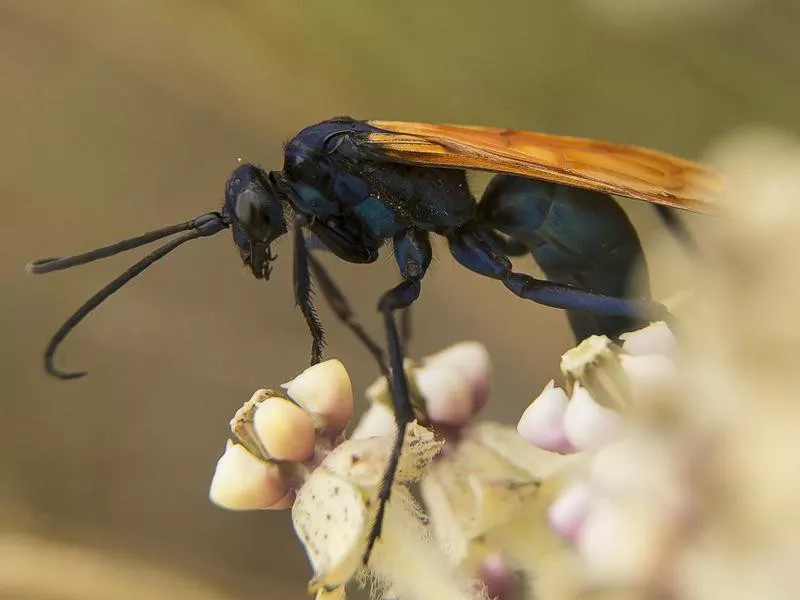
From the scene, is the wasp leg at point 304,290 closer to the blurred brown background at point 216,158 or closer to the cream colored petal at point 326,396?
the cream colored petal at point 326,396

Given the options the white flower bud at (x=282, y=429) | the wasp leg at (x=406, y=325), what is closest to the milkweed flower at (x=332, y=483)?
the white flower bud at (x=282, y=429)

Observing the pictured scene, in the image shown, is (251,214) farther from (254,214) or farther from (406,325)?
(406,325)

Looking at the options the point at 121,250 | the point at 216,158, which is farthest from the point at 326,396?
the point at 216,158

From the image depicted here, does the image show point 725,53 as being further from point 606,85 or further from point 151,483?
point 151,483

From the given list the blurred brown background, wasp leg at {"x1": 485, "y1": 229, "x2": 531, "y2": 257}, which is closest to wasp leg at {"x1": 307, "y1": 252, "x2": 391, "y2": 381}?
wasp leg at {"x1": 485, "y1": 229, "x2": 531, "y2": 257}

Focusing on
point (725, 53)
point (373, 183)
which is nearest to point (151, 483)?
point (373, 183)

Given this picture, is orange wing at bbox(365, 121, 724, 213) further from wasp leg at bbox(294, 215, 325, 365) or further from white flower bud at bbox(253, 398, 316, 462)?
white flower bud at bbox(253, 398, 316, 462)
